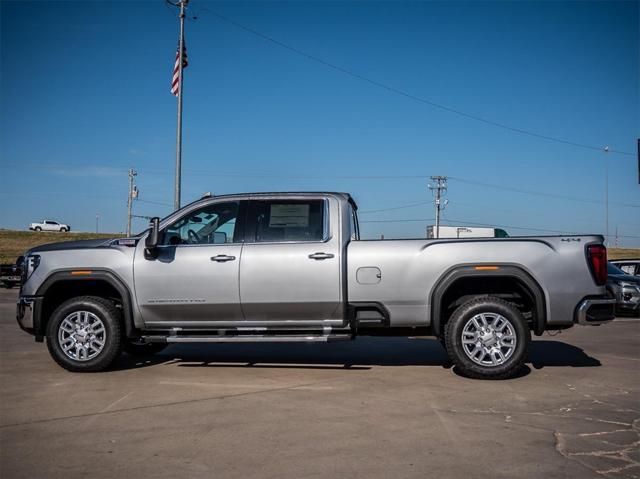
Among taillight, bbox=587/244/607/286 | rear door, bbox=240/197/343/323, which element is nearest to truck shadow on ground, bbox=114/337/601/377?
rear door, bbox=240/197/343/323

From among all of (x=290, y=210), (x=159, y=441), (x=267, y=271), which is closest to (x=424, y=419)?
(x=159, y=441)

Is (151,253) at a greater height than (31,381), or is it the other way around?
(151,253)

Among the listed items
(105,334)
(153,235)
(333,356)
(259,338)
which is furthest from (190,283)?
(333,356)

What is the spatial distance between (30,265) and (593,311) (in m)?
6.22

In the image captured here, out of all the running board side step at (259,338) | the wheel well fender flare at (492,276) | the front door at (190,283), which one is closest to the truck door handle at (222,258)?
the front door at (190,283)

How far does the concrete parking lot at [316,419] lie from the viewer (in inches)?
148

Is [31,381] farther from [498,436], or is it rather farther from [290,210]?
[498,436]

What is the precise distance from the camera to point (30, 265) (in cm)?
696

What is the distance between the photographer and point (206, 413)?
5.01 meters

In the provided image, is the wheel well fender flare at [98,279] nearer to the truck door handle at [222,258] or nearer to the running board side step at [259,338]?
the running board side step at [259,338]

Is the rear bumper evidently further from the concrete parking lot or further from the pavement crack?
the pavement crack

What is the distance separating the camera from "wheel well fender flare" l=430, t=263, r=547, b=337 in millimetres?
6320

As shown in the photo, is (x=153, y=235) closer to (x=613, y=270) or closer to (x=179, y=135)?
(x=613, y=270)

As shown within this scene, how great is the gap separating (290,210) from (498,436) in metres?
3.54
